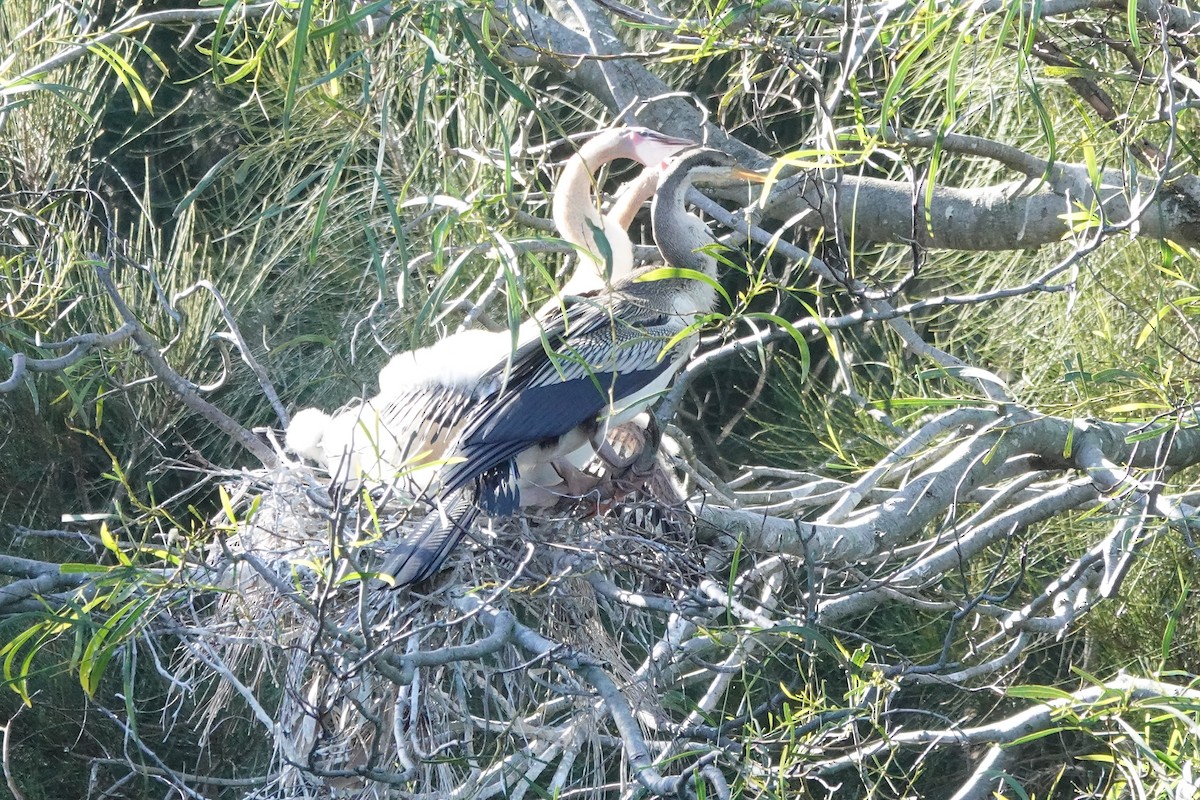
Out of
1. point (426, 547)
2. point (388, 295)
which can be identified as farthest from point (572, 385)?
point (426, 547)

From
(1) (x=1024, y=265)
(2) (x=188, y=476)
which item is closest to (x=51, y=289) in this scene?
(2) (x=188, y=476)

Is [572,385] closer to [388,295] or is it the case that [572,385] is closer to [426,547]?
[388,295]

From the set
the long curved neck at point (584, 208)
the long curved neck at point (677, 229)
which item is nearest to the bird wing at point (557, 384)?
the long curved neck at point (677, 229)

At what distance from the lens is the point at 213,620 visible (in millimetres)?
2373

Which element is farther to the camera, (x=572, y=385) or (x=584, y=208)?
(x=584, y=208)

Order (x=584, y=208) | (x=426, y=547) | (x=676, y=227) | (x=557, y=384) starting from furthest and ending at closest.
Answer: (x=584, y=208) → (x=676, y=227) → (x=557, y=384) → (x=426, y=547)

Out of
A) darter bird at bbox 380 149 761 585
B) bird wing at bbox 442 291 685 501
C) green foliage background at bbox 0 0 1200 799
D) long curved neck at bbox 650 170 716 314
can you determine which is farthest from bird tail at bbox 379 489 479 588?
long curved neck at bbox 650 170 716 314

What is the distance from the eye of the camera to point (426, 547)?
93.0 inches

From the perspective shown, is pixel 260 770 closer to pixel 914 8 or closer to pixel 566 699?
pixel 566 699

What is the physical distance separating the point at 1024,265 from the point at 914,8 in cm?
176

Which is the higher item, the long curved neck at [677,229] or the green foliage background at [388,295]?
the long curved neck at [677,229]

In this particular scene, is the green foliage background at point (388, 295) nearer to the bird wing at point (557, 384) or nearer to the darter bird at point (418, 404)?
the darter bird at point (418, 404)

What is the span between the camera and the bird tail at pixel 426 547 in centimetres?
231

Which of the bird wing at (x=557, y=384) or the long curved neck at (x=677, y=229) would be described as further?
the long curved neck at (x=677, y=229)
